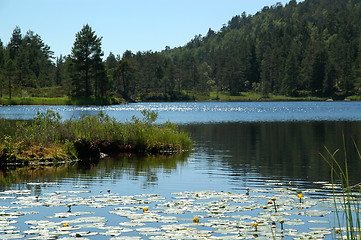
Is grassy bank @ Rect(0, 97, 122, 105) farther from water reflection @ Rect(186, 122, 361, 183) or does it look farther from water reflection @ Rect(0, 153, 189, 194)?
water reflection @ Rect(0, 153, 189, 194)

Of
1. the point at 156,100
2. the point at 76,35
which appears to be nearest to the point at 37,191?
the point at 76,35

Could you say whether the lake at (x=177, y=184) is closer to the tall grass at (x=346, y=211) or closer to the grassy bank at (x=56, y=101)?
the tall grass at (x=346, y=211)

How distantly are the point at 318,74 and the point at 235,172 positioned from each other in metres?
178

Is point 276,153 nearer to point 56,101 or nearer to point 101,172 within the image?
point 101,172

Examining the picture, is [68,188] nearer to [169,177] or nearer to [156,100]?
[169,177]

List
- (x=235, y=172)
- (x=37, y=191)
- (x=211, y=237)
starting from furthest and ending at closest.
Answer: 1. (x=235, y=172)
2. (x=37, y=191)
3. (x=211, y=237)

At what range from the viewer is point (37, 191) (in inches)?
751

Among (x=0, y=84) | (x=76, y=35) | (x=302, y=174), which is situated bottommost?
(x=302, y=174)

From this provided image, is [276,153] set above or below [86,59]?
below

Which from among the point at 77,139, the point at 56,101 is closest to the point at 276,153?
the point at 77,139

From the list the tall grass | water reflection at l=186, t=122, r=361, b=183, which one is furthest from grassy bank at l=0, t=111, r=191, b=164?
the tall grass

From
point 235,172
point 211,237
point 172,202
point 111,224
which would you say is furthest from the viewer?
point 235,172

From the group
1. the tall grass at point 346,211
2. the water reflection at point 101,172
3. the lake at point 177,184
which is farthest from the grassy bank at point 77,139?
the tall grass at point 346,211

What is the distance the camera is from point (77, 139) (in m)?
30.3
